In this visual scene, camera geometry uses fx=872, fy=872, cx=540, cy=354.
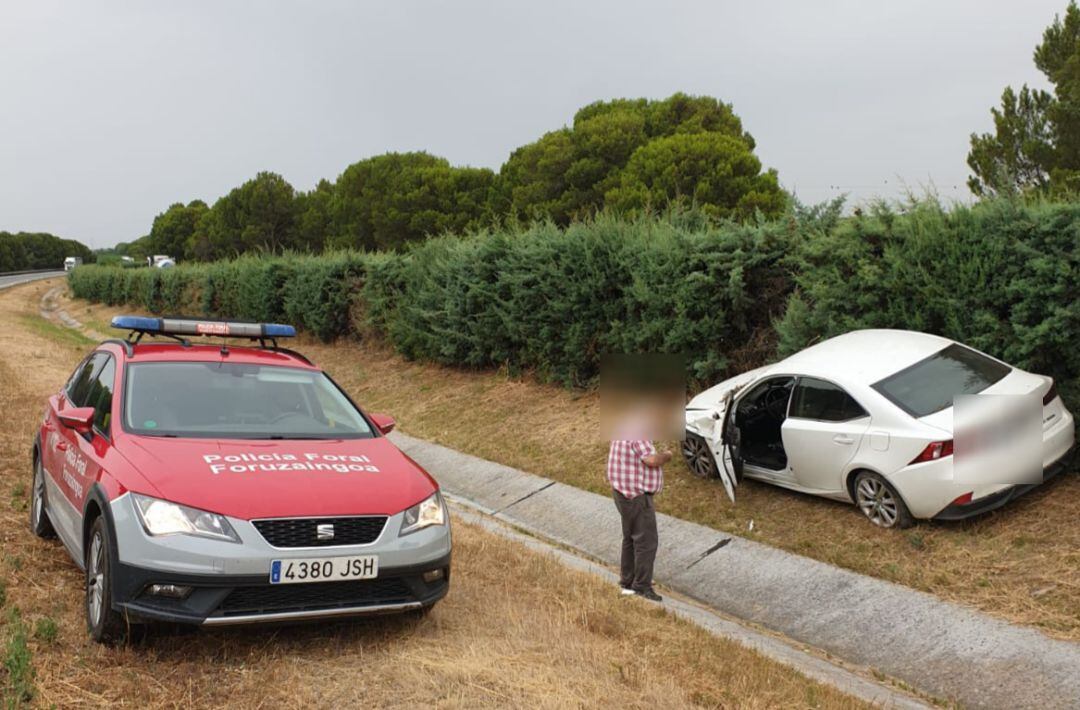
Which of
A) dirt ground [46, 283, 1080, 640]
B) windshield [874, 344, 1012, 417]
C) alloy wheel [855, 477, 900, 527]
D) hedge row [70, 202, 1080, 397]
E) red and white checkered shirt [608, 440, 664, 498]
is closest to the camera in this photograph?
dirt ground [46, 283, 1080, 640]

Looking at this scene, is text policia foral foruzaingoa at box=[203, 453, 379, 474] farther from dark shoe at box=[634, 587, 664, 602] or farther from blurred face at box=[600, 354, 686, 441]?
dark shoe at box=[634, 587, 664, 602]

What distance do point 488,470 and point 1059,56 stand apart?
951 inches

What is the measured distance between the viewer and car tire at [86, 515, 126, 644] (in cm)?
428

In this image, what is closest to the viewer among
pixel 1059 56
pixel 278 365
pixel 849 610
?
pixel 278 365

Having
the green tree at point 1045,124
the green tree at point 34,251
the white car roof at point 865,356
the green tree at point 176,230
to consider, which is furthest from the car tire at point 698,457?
the green tree at point 34,251

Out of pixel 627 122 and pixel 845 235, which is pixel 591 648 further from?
pixel 627 122

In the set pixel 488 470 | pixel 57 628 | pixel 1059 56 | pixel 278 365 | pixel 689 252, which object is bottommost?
pixel 488 470

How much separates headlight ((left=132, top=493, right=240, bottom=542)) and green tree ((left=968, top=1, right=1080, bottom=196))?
24727 mm

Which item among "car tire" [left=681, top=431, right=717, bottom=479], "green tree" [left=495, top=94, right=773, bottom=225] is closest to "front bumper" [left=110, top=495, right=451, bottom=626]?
"car tire" [left=681, top=431, right=717, bottom=479]

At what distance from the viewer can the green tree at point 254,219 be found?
70438 mm

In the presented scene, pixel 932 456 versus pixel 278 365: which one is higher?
pixel 278 365

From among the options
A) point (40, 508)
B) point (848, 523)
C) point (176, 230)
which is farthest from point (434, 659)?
point (176, 230)

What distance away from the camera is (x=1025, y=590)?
20.8ft

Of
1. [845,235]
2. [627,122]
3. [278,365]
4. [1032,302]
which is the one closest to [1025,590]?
[1032,302]
